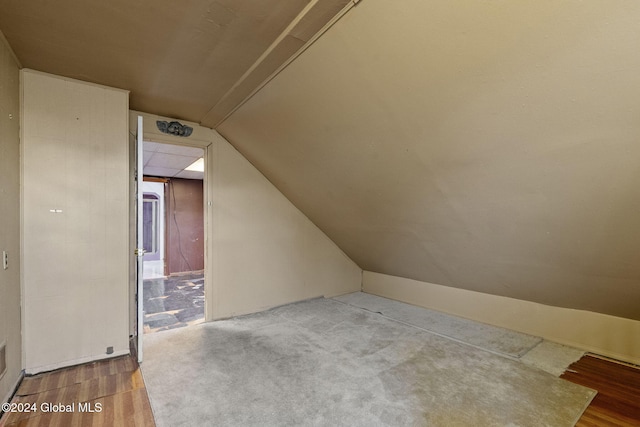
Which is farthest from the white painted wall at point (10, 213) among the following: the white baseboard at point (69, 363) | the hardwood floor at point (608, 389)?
the hardwood floor at point (608, 389)

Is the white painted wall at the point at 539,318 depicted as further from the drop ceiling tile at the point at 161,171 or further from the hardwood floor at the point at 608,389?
the drop ceiling tile at the point at 161,171

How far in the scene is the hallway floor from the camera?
12.1 ft

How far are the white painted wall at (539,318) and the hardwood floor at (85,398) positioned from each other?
136 inches

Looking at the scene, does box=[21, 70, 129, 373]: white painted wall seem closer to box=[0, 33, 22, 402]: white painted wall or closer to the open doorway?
box=[0, 33, 22, 402]: white painted wall

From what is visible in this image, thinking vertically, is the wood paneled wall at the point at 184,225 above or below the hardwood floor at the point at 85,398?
above

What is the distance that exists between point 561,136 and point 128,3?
2536mm

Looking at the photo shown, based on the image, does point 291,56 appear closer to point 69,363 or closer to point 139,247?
point 139,247

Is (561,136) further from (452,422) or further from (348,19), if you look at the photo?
(452,422)

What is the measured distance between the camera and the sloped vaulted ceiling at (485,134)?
53.7 inches

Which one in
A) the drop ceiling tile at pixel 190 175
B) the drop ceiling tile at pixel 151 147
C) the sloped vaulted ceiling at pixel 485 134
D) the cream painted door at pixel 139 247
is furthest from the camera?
the drop ceiling tile at pixel 190 175

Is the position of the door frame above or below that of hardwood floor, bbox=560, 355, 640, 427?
above

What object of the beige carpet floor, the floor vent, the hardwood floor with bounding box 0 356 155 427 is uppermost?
the floor vent

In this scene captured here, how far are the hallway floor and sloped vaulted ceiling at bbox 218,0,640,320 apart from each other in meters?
2.44

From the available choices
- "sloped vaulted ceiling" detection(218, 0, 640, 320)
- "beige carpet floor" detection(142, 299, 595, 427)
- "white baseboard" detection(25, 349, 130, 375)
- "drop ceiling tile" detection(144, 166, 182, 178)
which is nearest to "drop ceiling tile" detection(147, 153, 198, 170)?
"drop ceiling tile" detection(144, 166, 182, 178)
